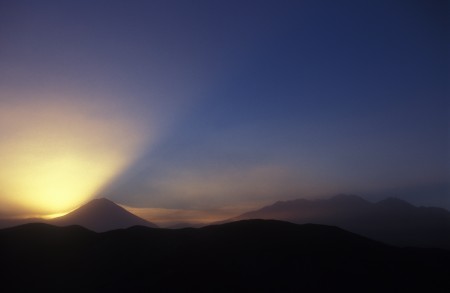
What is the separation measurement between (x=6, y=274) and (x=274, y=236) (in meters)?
30.3

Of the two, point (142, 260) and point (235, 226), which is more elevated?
point (235, 226)

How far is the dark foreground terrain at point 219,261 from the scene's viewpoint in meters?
35.2

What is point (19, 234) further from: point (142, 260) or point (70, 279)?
point (142, 260)

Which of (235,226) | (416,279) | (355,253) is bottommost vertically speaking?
(416,279)


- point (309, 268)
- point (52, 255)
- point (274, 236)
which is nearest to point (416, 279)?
point (309, 268)

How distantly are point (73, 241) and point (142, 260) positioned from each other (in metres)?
14.3

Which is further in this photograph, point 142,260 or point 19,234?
point 19,234

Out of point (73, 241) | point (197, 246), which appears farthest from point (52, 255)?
point (197, 246)

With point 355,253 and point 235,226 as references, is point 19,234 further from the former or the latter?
point 355,253

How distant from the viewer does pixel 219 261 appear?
38.4 meters

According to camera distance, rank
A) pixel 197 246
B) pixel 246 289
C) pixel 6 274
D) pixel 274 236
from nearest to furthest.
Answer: pixel 246 289 → pixel 6 274 → pixel 197 246 → pixel 274 236

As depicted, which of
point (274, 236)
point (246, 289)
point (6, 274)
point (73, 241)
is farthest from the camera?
point (73, 241)

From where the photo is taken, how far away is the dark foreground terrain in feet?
115

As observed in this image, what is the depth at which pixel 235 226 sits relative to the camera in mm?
49969
